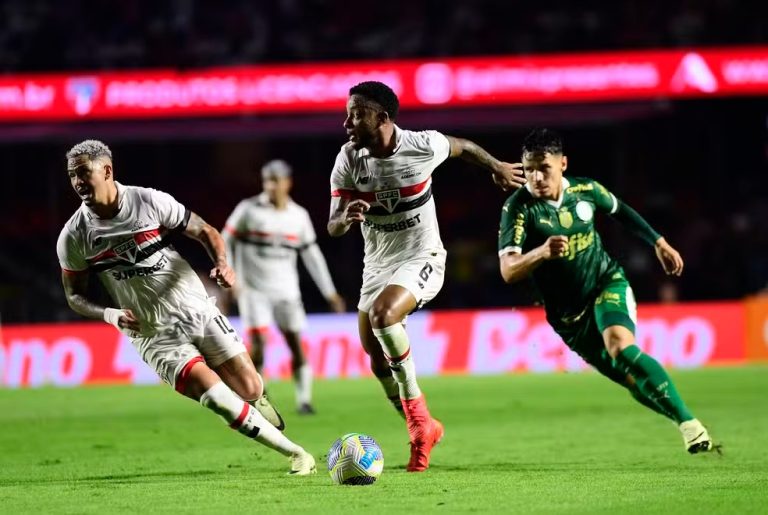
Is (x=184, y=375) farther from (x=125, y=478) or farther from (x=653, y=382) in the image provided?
(x=653, y=382)

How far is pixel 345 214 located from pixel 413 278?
0.76 metres

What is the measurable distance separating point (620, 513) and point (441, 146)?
9.95 ft

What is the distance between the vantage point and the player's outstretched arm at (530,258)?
7.56 meters

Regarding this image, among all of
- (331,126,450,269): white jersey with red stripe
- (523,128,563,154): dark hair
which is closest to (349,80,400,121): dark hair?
(331,126,450,269): white jersey with red stripe

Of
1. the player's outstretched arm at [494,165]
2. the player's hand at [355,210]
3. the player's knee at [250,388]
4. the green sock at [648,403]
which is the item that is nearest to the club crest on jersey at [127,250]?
the player's knee at [250,388]

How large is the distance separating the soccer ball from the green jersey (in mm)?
1730

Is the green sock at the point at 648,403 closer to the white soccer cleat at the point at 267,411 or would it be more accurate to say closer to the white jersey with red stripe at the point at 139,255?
the white soccer cleat at the point at 267,411

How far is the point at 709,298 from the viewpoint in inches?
894

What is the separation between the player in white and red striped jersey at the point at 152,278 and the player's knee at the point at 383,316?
3.03 ft

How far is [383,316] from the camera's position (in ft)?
26.0

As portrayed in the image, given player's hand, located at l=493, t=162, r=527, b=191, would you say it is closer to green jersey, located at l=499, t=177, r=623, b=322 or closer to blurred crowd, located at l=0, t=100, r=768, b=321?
green jersey, located at l=499, t=177, r=623, b=322

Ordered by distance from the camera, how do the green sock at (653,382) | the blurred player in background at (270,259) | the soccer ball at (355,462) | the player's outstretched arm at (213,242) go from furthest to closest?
the blurred player in background at (270,259) < the green sock at (653,382) < the player's outstretched arm at (213,242) < the soccer ball at (355,462)

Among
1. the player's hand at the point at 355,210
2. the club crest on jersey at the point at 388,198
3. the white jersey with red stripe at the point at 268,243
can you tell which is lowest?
the player's hand at the point at 355,210

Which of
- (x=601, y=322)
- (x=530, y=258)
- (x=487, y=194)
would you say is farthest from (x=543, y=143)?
(x=487, y=194)
